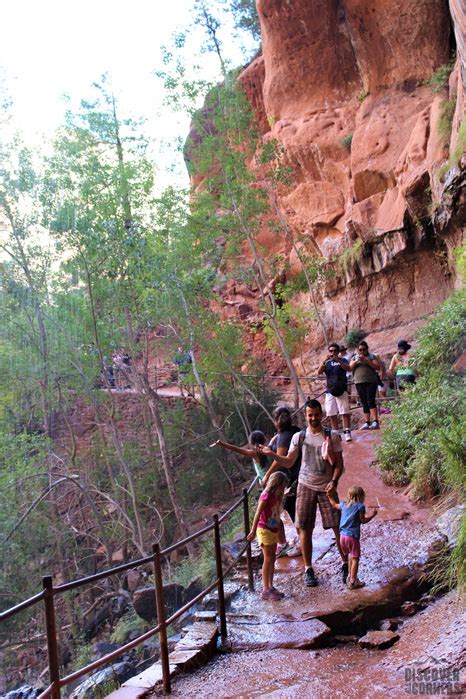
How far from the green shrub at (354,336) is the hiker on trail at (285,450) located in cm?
1297

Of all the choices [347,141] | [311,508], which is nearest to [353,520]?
[311,508]

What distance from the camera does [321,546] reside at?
7.34 m

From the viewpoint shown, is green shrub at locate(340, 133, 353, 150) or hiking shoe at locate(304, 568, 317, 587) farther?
green shrub at locate(340, 133, 353, 150)

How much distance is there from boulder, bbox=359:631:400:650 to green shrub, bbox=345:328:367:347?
15.2 metres

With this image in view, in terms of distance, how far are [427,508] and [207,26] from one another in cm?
2564

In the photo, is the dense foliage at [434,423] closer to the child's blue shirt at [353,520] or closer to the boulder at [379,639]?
the boulder at [379,639]

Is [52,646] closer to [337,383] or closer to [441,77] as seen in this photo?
[337,383]

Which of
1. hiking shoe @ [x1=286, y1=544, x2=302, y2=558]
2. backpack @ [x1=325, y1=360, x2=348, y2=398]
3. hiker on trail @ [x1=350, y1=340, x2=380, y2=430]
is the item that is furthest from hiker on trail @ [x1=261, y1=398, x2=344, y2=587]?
hiker on trail @ [x1=350, y1=340, x2=380, y2=430]

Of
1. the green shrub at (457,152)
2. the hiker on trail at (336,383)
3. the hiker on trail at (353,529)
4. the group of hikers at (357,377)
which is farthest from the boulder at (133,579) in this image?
the green shrub at (457,152)

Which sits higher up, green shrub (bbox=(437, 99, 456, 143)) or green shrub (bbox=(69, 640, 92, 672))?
green shrub (bbox=(437, 99, 456, 143))

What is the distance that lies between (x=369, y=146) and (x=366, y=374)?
12.2 meters

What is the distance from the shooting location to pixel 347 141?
71.5 ft

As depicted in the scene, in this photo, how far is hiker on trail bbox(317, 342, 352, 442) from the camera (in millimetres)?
9992

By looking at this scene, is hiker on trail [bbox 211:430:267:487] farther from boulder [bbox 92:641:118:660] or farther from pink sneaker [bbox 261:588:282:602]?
boulder [bbox 92:641:118:660]
